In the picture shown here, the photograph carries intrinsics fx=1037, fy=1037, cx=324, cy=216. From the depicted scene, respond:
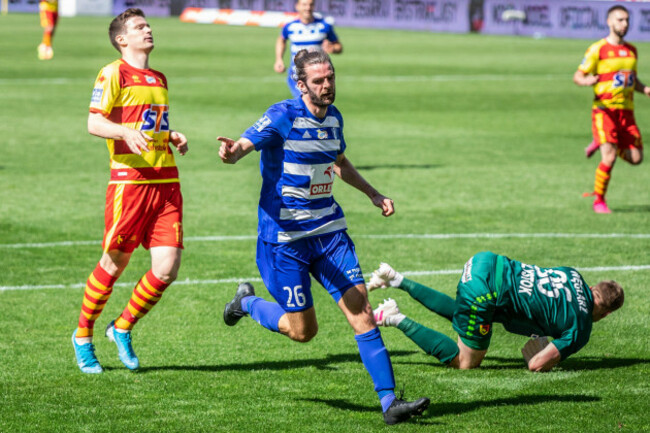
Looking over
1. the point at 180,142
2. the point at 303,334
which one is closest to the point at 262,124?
the point at 180,142

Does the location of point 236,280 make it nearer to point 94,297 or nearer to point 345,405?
point 94,297

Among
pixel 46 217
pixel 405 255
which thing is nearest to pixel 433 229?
pixel 405 255

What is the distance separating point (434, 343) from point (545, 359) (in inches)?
29.6

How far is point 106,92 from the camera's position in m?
6.91

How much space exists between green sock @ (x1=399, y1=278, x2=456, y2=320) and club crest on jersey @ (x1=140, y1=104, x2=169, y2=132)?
7.37ft

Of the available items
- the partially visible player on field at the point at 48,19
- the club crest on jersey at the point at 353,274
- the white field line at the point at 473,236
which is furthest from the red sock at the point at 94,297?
the partially visible player on field at the point at 48,19

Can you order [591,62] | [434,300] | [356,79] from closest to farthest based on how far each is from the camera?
[434,300] → [591,62] → [356,79]

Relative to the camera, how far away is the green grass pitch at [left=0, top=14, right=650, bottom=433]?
21.0 ft

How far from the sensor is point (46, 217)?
12.5 meters

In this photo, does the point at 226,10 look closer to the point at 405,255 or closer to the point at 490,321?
the point at 405,255

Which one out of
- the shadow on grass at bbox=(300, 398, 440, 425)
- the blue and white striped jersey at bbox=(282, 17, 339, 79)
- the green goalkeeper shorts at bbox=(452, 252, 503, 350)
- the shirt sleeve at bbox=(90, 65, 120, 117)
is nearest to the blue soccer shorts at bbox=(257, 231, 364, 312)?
the shadow on grass at bbox=(300, 398, 440, 425)

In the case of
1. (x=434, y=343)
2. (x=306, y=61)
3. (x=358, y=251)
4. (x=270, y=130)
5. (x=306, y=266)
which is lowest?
(x=358, y=251)

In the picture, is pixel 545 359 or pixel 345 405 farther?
pixel 545 359

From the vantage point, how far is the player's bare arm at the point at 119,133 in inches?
253
